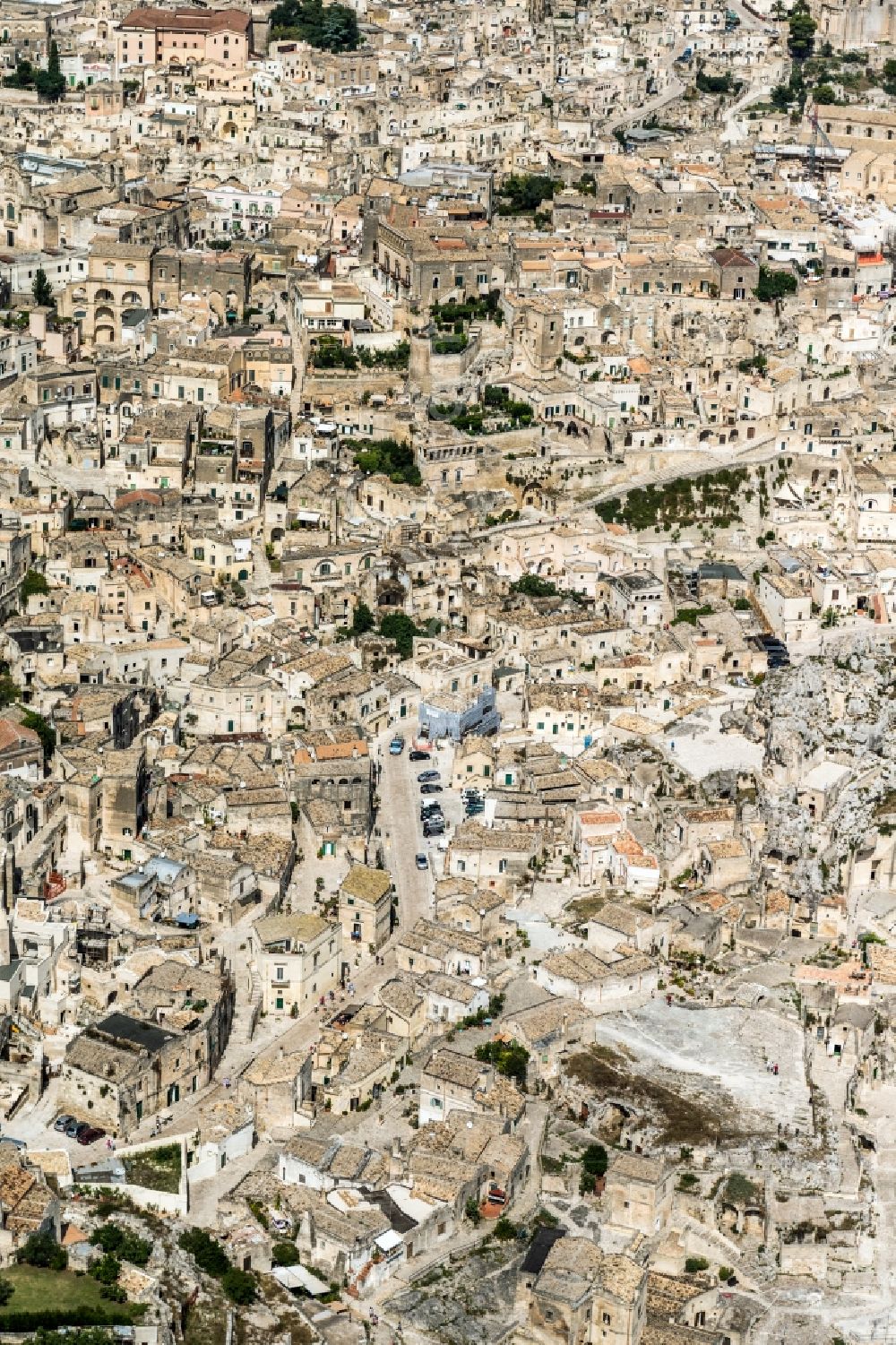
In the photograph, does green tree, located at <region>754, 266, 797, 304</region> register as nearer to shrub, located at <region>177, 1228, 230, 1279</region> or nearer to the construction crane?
the construction crane

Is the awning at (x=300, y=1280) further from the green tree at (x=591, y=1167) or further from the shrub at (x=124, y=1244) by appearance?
the green tree at (x=591, y=1167)

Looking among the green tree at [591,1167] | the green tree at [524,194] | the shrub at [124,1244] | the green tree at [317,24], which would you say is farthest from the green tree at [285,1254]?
the green tree at [317,24]

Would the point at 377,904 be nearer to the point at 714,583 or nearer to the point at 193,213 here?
the point at 714,583

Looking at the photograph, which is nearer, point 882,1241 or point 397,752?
point 882,1241

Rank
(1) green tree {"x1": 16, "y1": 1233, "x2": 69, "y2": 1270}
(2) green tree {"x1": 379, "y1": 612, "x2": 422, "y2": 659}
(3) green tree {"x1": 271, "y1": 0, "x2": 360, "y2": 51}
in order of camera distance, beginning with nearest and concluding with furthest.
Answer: (1) green tree {"x1": 16, "y1": 1233, "x2": 69, "y2": 1270} < (2) green tree {"x1": 379, "y1": 612, "x2": 422, "y2": 659} < (3) green tree {"x1": 271, "y1": 0, "x2": 360, "y2": 51}

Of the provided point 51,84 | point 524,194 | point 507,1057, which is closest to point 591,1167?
point 507,1057

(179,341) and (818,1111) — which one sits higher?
(179,341)

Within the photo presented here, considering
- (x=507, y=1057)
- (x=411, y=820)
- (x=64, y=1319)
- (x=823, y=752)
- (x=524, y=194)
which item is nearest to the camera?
(x=64, y=1319)

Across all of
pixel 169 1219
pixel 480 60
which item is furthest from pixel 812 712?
pixel 480 60

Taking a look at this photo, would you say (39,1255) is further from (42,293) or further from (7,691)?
(42,293)

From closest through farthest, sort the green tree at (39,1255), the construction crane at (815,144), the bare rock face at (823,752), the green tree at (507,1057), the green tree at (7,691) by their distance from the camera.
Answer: the green tree at (39,1255) → the green tree at (507,1057) → the bare rock face at (823,752) → the green tree at (7,691) → the construction crane at (815,144)

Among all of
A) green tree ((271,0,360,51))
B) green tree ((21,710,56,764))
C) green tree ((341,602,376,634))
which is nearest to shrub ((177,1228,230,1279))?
green tree ((21,710,56,764))
